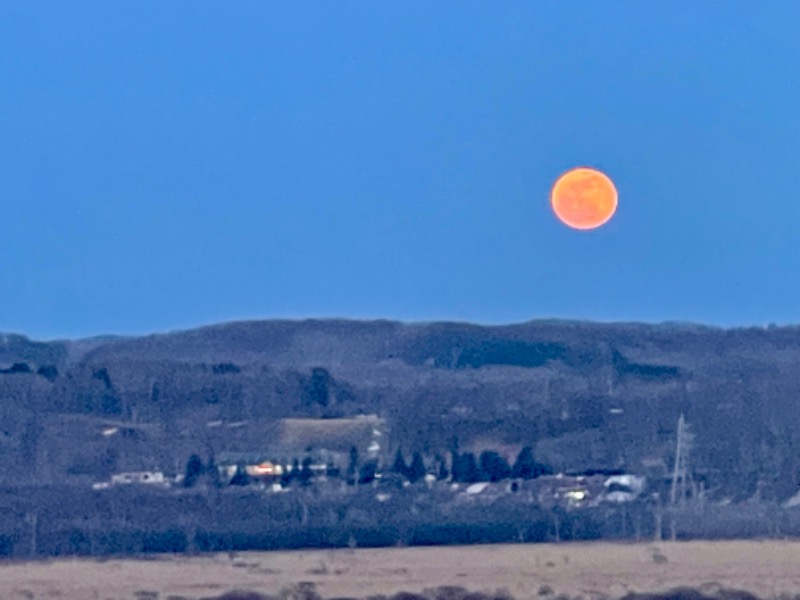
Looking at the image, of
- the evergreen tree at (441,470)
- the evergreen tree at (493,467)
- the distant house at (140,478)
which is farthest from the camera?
the evergreen tree at (441,470)

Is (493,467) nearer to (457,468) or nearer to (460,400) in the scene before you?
(457,468)

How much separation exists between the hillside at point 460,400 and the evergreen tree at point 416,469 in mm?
1103

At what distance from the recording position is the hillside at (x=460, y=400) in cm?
3434

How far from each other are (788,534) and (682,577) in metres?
5.23

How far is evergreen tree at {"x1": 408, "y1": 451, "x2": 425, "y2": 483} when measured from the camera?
32562 millimetres

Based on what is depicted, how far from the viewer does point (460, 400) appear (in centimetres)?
3800

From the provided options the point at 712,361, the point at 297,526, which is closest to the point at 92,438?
the point at 297,526

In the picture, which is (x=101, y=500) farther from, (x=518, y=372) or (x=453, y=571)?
(x=518, y=372)

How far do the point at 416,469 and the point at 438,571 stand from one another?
28.7ft

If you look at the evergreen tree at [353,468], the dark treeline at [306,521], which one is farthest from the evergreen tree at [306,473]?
the dark treeline at [306,521]

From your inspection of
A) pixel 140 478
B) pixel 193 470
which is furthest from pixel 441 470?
pixel 140 478

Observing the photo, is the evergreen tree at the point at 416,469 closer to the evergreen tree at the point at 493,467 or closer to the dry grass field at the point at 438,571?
the evergreen tree at the point at 493,467

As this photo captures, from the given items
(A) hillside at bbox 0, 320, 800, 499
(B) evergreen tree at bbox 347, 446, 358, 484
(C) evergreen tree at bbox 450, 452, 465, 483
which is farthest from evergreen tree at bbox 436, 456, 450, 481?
(B) evergreen tree at bbox 347, 446, 358, 484

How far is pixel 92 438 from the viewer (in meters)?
35.2
